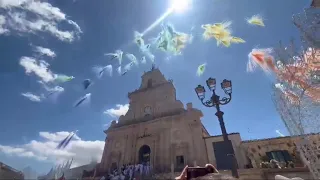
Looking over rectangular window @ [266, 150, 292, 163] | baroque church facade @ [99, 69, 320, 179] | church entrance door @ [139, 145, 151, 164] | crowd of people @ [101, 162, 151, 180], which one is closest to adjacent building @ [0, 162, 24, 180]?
baroque church facade @ [99, 69, 320, 179]

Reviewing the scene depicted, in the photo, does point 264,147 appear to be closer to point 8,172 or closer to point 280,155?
point 280,155

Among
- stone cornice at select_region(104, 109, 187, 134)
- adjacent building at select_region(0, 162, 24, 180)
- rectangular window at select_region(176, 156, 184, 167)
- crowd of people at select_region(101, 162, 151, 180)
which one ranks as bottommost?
crowd of people at select_region(101, 162, 151, 180)

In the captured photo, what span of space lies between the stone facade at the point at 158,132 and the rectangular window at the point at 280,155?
5.70 m

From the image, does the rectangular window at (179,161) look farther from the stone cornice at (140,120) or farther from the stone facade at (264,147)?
the stone facade at (264,147)

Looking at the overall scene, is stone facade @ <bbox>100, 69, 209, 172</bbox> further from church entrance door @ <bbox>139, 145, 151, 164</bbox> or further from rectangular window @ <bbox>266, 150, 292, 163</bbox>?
rectangular window @ <bbox>266, 150, 292, 163</bbox>

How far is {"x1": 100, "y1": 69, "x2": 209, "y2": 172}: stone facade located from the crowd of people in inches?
34.3

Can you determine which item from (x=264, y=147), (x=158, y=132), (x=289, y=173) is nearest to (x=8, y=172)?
(x=158, y=132)

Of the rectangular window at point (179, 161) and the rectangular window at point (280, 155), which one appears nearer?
the rectangular window at point (280, 155)

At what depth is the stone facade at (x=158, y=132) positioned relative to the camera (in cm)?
1908

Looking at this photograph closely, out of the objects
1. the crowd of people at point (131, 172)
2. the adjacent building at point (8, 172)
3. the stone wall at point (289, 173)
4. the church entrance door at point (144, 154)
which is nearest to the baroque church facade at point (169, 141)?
the church entrance door at point (144, 154)

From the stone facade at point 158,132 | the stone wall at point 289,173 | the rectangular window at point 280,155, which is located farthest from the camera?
A: the stone facade at point 158,132

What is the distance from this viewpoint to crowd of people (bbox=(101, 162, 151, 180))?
18.5 meters

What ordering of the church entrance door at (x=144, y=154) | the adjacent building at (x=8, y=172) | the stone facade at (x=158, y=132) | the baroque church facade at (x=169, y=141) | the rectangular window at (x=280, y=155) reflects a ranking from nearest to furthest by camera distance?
the rectangular window at (x=280, y=155), the baroque church facade at (x=169, y=141), the stone facade at (x=158, y=132), the church entrance door at (x=144, y=154), the adjacent building at (x=8, y=172)

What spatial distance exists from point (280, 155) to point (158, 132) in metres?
12.1
